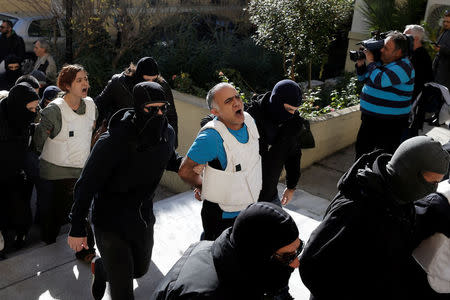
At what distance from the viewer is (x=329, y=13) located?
27.3 ft

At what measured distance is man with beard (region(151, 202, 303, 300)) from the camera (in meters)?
1.90

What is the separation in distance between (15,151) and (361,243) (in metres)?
3.22

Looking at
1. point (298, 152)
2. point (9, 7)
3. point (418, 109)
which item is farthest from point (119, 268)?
point (9, 7)

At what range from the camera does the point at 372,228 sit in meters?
2.38

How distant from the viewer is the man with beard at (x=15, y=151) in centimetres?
427

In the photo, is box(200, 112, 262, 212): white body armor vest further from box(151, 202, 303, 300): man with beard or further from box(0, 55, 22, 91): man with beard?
box(0, 55, 22, 91): man with beard

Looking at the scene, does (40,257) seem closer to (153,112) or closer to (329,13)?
(153,112)

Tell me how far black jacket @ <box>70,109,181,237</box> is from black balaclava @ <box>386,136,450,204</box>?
148 centimetres

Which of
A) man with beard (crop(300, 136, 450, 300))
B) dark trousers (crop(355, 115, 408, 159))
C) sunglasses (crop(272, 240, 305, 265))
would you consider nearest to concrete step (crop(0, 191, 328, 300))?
dark trousers (crop(355, 115, 408, 159))

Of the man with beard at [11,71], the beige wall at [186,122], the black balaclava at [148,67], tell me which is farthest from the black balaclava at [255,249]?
the man with beard at [11,71]

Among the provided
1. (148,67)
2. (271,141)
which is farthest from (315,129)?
(271,141)

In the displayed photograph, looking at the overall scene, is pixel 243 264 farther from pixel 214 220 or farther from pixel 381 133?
pixel 381 133

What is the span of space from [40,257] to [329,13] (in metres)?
6.12

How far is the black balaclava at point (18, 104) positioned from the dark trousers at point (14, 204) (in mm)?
524
